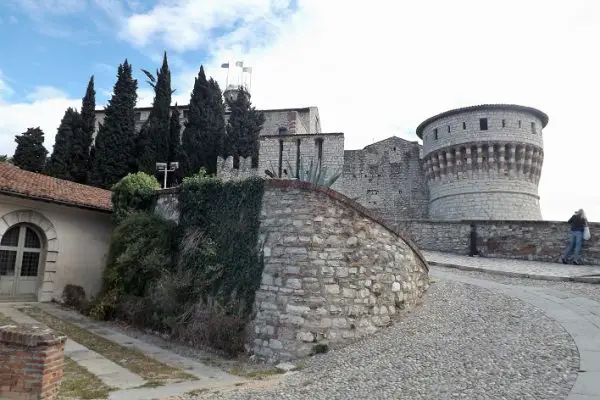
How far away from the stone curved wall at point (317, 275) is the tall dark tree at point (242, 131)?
24553mm

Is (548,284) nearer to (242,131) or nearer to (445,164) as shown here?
(445,164)

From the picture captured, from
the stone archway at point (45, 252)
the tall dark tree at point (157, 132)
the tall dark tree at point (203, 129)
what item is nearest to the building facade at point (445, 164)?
the tall dark tree at point (203, 129)

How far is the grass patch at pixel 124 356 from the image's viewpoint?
6.46 m

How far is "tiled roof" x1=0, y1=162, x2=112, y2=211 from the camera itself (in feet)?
38.5

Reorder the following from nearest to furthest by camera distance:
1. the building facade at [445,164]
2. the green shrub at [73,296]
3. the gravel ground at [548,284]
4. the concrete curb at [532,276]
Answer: the gravel ground at [548,284] < the concrete curb at [532,276] < the green shrub at [73,296] < the building facade at [445,164]

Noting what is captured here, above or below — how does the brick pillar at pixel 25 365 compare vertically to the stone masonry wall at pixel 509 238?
below

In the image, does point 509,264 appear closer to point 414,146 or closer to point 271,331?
point 271,331

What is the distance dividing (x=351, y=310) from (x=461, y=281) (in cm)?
499

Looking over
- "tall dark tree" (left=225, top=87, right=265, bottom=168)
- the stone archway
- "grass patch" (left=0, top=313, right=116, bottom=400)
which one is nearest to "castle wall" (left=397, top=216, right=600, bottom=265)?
"grass patch" (left=0, top=313, right=116, bottom=400)

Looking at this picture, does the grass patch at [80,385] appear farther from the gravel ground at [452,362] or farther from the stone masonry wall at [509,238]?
the stone masonry wall at [509,238]

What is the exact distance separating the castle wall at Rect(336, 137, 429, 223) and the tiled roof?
19359mm

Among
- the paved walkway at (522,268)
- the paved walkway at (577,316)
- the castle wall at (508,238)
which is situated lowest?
the paved walkway at (577,316)

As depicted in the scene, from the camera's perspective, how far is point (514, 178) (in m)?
25.5

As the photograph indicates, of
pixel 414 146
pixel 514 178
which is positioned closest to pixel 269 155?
pixel 414 146
